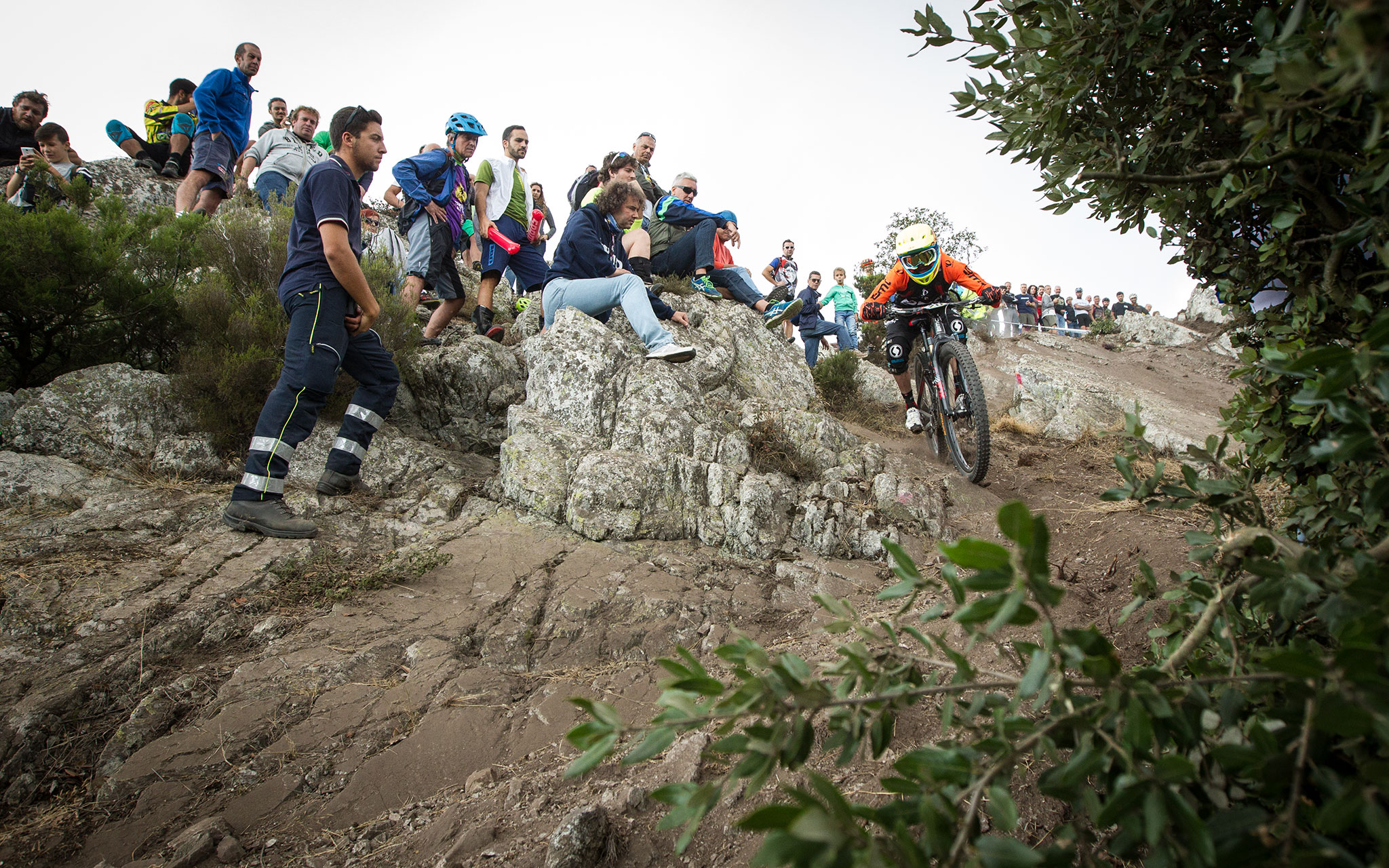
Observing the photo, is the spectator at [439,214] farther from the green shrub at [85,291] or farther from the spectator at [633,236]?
the green shrub at [85,291]

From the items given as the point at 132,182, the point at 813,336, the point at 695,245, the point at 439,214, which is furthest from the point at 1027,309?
the point at 132,182

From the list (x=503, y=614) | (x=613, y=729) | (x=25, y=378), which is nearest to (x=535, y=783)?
(x=503, y=614)

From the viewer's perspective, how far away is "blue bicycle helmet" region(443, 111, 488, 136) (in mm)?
6484

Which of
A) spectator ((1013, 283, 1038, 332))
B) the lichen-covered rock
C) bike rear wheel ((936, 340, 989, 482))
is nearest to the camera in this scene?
bike rear wheel ((936, 340, 989, 482))

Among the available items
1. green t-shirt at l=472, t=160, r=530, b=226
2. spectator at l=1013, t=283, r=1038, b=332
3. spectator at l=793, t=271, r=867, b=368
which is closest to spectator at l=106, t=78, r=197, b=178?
green t-shirt at l=472, t=160, r=530, b=226

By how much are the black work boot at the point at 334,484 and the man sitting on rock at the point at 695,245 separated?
4603 mm

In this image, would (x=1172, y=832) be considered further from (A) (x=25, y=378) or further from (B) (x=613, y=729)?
(A) (x=25, y=378)

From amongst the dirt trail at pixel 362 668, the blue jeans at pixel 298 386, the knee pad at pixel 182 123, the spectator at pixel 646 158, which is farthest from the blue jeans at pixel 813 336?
the knee pad at pixel 182 123

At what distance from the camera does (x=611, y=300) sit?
225 inches

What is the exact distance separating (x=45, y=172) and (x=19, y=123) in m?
1.65

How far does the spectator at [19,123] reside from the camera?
7090 millimetres

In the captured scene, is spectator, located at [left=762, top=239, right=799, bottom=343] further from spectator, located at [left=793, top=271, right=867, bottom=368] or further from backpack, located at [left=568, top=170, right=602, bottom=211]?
backpack, located at [left=568, top=170, right=602, bottom=211]

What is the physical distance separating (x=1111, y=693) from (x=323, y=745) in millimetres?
2686

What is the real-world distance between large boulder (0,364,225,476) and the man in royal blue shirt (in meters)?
1.17
